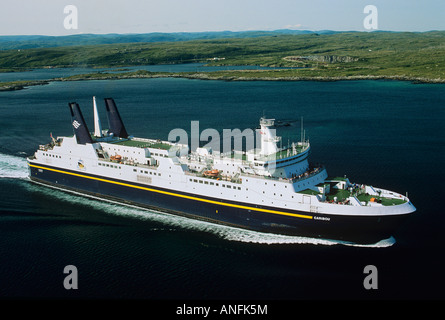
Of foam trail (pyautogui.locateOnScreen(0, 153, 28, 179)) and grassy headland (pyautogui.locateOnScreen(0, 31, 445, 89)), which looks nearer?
foam trail (pyautogui.locateOnScreen(0, 153, 28, 179))

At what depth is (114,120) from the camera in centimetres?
3644

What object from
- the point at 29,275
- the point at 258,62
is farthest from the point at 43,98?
the point at 258,62

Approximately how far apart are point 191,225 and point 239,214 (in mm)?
3627

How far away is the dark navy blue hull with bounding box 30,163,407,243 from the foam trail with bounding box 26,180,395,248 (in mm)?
341

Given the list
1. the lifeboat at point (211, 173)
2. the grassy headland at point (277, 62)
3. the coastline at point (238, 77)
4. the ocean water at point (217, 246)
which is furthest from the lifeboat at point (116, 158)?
the grassy headland at point (277, 62)

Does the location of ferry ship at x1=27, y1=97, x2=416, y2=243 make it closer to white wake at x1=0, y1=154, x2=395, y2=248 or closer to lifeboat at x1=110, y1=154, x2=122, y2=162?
lifeboat at x1=110, y1=154, x2=122, y2=162

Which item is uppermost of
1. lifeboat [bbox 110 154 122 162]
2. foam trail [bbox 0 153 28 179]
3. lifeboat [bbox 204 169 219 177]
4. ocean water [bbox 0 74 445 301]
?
lifeboat [bbox 110 154 122 162]

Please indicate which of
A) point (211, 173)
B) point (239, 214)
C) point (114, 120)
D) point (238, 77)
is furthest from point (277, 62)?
point (239, 214)

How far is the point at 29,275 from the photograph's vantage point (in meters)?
22.1

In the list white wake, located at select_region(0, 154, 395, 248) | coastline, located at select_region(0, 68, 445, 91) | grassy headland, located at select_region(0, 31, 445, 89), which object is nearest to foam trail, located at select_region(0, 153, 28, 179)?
white wake, located at select_region(0, 154, 395, 248)

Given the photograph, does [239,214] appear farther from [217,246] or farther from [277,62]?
[277,62]

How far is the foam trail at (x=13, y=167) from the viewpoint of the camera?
127 feet

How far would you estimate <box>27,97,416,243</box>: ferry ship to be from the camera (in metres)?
24.4
